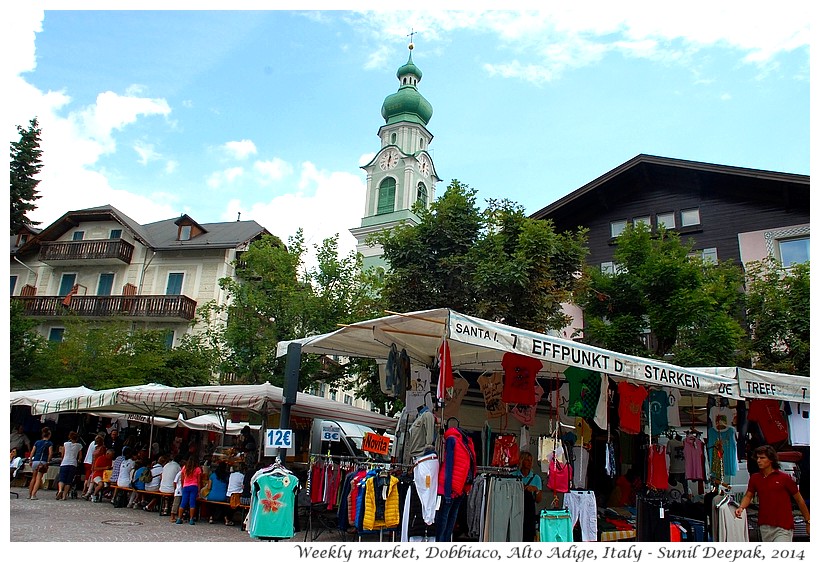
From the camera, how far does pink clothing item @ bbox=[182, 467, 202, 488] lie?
1203 cm

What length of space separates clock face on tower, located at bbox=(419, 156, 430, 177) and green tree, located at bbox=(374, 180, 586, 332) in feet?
95.3

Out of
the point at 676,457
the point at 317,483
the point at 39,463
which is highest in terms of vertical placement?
the point at 676,457

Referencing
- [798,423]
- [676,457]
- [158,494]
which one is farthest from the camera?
[158,494]

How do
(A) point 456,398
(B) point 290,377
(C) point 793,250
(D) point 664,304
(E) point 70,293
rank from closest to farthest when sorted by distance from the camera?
(B) point 290,377, (A) point 456,398, (D) point 664,304, (C) point 793,250, (E) point 70,293

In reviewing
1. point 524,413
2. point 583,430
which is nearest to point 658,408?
point 583,430

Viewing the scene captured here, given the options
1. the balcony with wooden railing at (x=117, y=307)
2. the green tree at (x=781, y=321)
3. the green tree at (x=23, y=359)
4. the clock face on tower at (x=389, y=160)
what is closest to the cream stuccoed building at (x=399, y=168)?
the clock face on tower at (x=389, y=160)

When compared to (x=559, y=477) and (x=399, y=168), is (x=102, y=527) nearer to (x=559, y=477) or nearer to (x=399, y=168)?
(x=559, y=477)

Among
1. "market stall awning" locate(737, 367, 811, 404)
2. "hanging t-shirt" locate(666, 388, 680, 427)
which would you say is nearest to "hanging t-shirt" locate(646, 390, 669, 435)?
"hanging t-shirt" locate(666, 388, 680, 427)

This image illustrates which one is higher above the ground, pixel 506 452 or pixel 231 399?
pixel 231 399

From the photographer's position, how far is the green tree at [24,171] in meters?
31.9

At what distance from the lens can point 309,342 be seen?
961cm

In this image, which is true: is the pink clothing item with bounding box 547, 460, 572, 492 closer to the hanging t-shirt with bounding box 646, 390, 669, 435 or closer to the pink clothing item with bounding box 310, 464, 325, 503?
the hanging t-shirt with bounding box 646, 390, 669, 435

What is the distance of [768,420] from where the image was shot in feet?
37.0

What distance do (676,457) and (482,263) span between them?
24.7 feet
